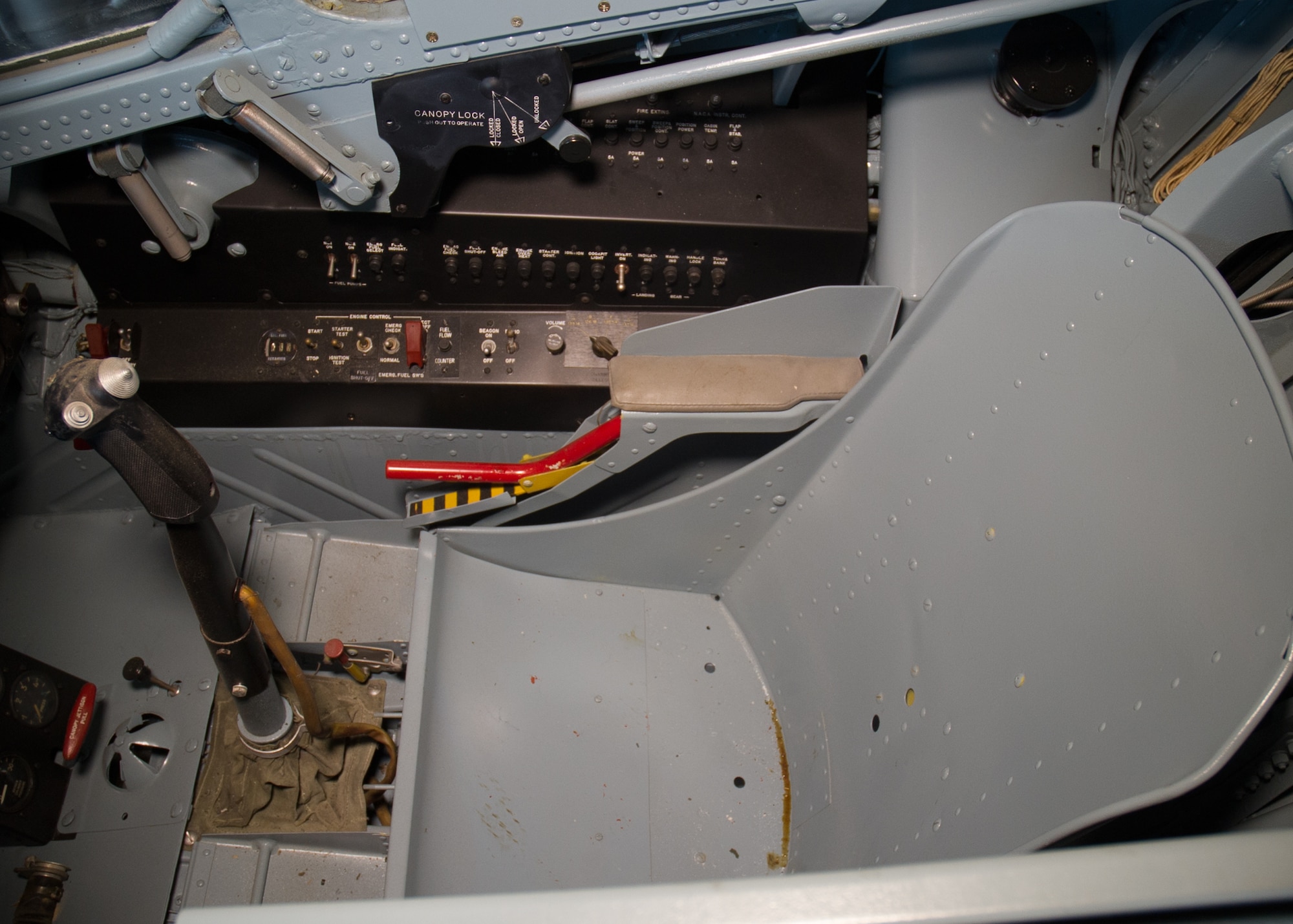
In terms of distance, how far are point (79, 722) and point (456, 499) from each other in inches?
28.3

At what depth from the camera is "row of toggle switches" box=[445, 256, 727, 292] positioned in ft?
4.95

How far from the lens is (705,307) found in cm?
163

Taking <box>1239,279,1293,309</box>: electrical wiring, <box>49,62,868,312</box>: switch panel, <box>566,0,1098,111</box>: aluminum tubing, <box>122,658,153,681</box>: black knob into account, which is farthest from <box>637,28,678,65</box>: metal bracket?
<box>122,658,153,681</box>: black knob

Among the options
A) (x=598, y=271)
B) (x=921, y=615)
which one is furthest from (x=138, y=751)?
(x=921, y=615)

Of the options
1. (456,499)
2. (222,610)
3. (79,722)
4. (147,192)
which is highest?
(147,192)

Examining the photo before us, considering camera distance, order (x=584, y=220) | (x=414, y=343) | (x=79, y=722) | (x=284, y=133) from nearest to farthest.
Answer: (x=284, y=133) < (x=79, y=722) < (x=584, y=220) < (x=414, y=343)

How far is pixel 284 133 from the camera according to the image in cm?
120

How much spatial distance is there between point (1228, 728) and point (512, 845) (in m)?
1.02

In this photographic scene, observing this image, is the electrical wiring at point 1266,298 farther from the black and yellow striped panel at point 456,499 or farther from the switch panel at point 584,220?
the black and yellow striped panel at point 456,499

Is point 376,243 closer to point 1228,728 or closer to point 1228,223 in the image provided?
point 1228,223

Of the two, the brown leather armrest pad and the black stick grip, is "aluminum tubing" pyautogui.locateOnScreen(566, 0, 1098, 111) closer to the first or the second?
the brown leather armrest pad

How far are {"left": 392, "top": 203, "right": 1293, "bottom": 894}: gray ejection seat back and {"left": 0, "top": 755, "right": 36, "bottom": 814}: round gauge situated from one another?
0.62 metres

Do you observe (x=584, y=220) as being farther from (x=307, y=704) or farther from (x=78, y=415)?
(x=307, y=704)

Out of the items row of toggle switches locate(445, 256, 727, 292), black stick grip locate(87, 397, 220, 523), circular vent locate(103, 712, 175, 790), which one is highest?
row of toggle switches locate(445, 256, 727, 292)
